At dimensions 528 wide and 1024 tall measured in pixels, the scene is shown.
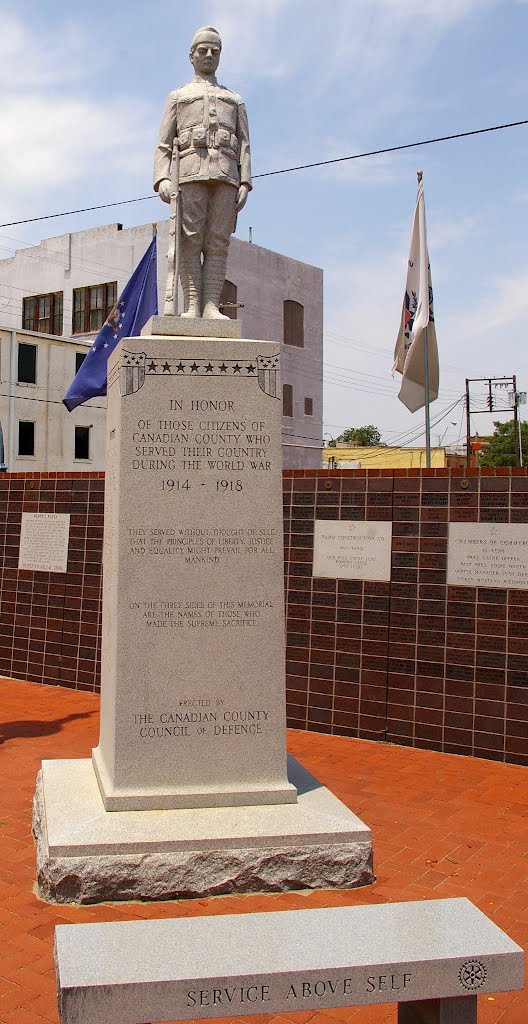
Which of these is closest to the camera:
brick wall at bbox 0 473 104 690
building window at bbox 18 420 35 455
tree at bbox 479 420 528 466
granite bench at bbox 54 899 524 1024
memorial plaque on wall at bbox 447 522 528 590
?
granite bench at bbox 54 899 524 1024

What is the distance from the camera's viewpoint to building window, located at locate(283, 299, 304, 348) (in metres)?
31.7

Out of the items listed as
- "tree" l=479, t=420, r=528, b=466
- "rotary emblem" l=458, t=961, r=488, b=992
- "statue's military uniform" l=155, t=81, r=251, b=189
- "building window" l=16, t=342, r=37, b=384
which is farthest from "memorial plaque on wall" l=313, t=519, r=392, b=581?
"tree" l=479, t=420, r=528, b=466

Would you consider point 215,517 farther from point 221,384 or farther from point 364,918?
point 364,918

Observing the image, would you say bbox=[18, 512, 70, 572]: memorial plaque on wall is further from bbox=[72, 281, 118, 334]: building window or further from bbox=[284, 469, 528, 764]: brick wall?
bbox=[72, 281, 118, 334]: building window

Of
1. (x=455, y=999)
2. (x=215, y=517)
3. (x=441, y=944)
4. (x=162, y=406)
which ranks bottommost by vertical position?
(x=455, y=999)

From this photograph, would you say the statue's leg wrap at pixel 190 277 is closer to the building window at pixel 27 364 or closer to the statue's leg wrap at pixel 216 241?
the statue's leg wrap at pixel 216 241

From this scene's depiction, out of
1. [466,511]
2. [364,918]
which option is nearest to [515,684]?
[466,511]

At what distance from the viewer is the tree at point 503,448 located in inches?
1950

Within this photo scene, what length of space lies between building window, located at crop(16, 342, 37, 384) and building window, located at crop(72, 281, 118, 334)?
1.77m

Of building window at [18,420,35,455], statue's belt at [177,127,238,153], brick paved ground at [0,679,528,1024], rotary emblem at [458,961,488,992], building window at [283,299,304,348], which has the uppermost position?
building window at [283,299,304,348]

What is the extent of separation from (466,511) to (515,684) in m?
1.34

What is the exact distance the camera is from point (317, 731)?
26.4ft

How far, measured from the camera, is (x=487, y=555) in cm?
725

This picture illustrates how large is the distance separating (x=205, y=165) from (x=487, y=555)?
3.57 meters
